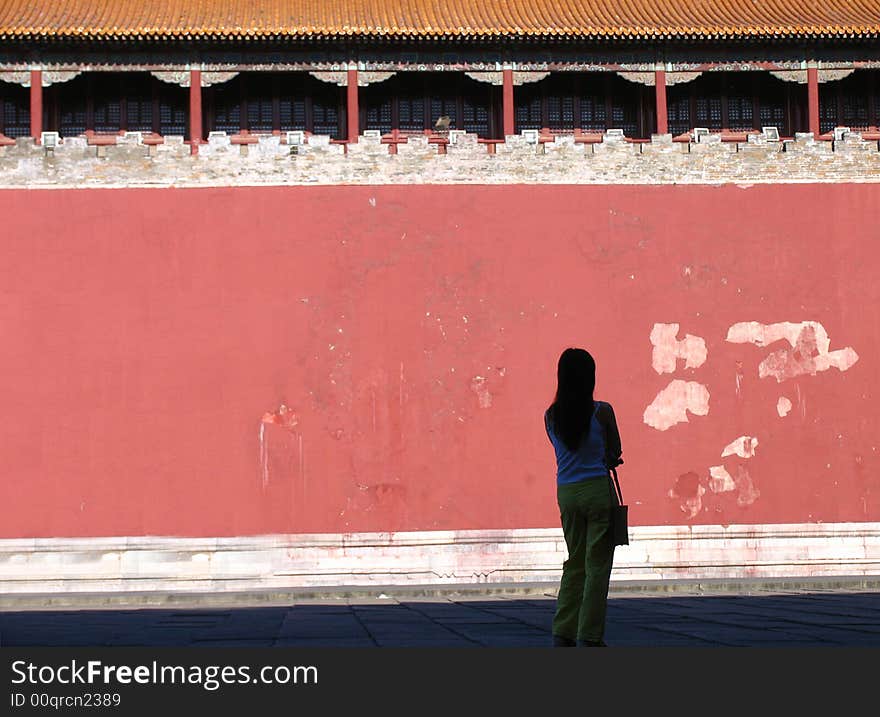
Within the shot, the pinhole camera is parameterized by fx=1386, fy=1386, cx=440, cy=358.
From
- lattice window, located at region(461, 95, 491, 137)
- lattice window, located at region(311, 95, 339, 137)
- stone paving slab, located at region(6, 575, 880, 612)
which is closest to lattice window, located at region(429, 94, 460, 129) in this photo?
lattice window, located at region(461, 95, 491, 137)

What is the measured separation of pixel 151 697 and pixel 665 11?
12454mm

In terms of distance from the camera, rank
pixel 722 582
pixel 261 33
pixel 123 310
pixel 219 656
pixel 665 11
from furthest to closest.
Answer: pixel 665 11, pixel 261 33, pixel 123 310, pixel 722 582, pixel 219 656

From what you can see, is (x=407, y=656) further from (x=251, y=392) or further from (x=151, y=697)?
(x=251, y=392)

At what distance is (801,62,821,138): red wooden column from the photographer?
552 inches

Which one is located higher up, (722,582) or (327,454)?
(327,454)

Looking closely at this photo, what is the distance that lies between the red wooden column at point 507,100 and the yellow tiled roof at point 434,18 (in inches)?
16.4

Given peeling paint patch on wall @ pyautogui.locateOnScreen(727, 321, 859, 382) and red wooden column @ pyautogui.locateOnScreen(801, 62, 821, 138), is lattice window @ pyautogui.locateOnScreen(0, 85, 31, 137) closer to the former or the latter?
peeling paint patch on wall @ pyautogui.locateOnScreen(727, 321, 859, 382)

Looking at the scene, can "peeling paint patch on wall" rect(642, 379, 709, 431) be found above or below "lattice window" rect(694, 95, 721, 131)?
below

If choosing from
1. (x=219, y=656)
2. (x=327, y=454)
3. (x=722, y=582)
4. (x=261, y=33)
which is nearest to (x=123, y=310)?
(x=327, y=454)

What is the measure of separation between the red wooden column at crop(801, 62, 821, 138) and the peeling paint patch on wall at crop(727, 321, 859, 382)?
3.02 meters

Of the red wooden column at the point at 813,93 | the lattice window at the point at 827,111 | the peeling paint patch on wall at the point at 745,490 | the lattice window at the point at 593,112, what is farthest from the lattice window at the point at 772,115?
the peeling paint patch on wall at the point at 745,490

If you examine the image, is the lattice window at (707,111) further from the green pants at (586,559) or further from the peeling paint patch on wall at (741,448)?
the green pants at (586,559)

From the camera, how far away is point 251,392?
11.4 meters

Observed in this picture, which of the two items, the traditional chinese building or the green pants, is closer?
the green pants
